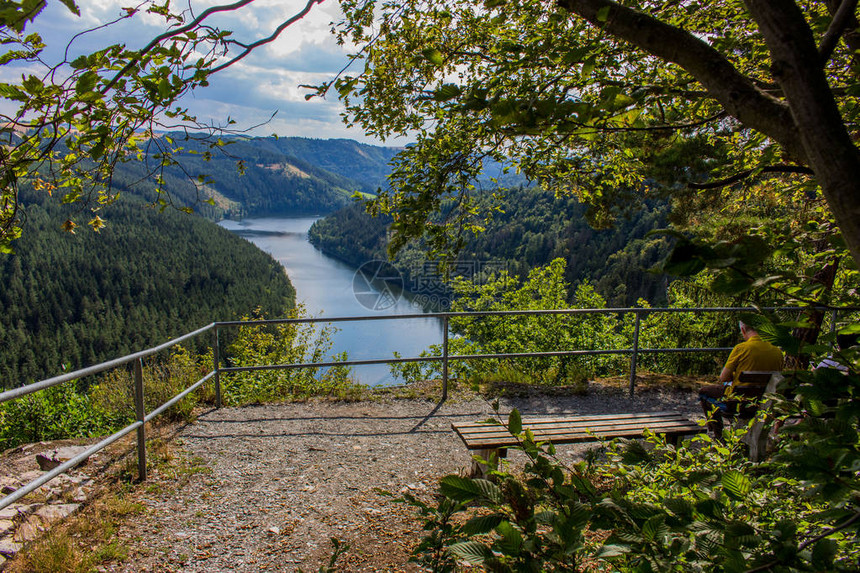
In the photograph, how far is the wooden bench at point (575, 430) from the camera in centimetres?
344

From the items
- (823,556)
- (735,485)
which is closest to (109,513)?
(735,485)

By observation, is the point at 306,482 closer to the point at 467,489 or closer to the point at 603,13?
the point at 467,489

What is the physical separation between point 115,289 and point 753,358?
Result: 89.1 m

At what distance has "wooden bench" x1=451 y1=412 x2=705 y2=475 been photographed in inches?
136

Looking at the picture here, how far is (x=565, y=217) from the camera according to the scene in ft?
253

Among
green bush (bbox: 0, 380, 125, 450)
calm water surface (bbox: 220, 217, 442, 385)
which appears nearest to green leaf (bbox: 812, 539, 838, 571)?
green bush (bbox: 0, 380, 125, 450)

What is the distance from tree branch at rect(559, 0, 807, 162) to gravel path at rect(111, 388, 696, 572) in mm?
2654

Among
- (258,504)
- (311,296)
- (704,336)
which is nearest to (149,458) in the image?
(258,504)

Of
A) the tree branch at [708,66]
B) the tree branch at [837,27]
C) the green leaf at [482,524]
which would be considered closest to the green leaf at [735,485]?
the green leaf at [482,524]

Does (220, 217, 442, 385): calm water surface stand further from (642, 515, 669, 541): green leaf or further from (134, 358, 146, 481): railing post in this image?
(642, 515, 669, 541): green leaf

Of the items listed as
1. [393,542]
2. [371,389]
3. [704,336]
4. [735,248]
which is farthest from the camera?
[704,336]

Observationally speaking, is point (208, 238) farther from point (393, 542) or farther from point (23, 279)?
point (393, 542)

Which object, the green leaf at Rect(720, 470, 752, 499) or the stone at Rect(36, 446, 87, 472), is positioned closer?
the green leaf at Rect(720, 470, 752, 499)

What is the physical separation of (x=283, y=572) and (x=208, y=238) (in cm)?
10007
